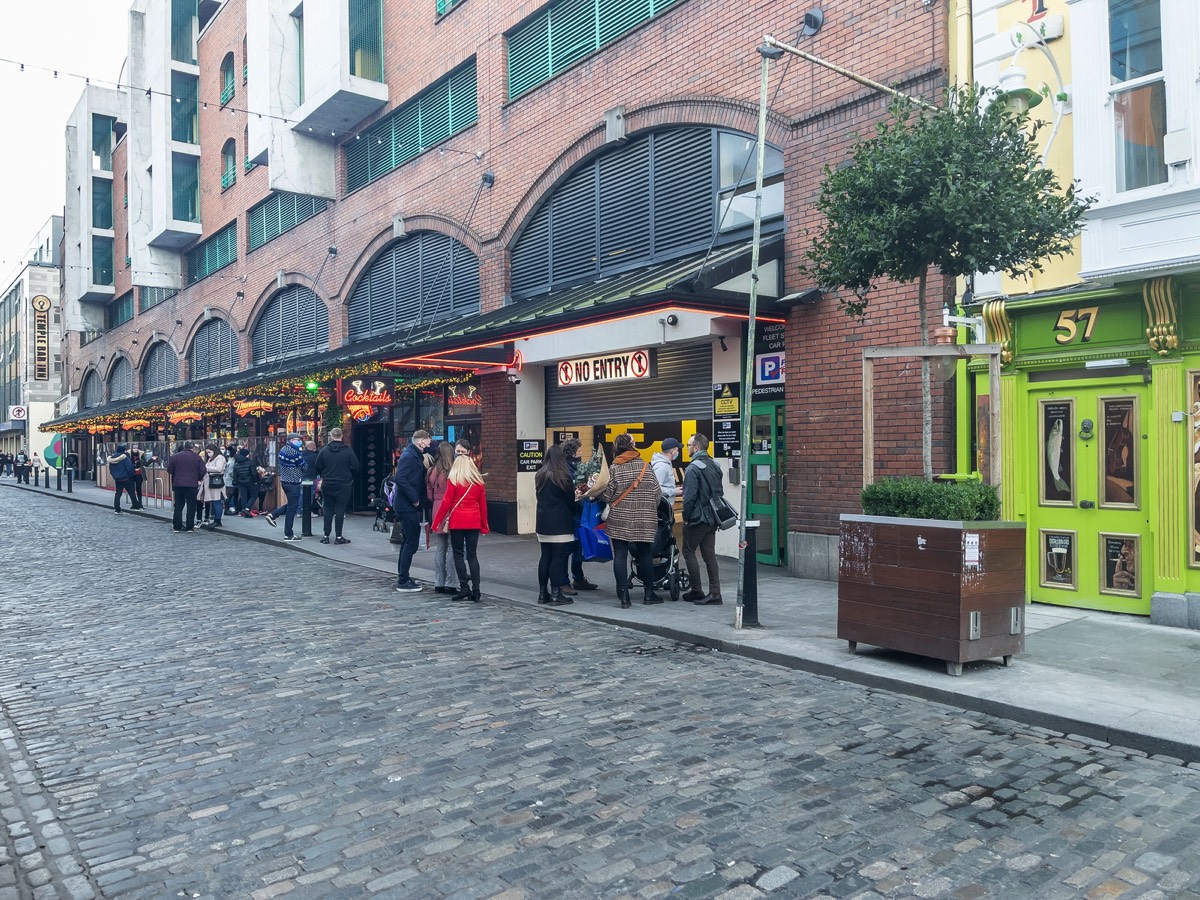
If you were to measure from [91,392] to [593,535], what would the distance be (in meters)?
48.7

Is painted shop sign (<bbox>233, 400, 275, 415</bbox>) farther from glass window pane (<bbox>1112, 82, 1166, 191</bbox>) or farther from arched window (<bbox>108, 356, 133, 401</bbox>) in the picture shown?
glass window pane (<bbox>1112, 82, 1166, 191</bbox>)

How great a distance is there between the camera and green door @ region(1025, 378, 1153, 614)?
859 centimetres

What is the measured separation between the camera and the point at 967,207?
6797 millimetres

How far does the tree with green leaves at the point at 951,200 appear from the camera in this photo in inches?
269

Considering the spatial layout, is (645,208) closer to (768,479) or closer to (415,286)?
(768,479)

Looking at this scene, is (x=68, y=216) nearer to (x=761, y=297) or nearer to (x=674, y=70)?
(x=674, y=70)

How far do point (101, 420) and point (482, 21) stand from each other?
2916 centimetres

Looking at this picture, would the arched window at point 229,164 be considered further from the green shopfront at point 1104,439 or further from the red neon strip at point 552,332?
the green shopfront at point 1104,439

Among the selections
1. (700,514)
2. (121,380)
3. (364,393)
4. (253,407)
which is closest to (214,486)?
(364,393)

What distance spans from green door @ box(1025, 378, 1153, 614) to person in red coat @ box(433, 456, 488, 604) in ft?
19.2

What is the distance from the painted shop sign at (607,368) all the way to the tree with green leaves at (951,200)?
6.07 meters

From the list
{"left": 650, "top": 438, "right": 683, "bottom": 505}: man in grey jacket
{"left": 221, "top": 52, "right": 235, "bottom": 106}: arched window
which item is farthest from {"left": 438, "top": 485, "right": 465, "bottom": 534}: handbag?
{"left": 221, "top": 52, "right": 235, "bottom": 106}: arched window

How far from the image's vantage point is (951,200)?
22.1ft

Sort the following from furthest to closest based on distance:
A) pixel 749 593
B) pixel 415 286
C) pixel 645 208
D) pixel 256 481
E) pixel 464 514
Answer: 1. pixel 256 481
2. pixel 415 286
3. pixel 645 208
4. pixel 464 514
5. pixel 749 593
